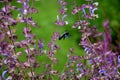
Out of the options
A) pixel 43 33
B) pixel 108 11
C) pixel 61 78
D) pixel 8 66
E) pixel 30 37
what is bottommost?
pixel 43 33

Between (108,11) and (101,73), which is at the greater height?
(101,73)

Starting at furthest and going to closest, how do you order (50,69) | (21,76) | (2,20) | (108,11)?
1. (108,11)
2. (50,69)
3. (21,76)
4. (2,20)

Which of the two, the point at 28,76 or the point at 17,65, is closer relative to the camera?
the point at 17,65

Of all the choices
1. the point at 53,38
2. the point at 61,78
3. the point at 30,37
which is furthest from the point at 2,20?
the point at 61,78

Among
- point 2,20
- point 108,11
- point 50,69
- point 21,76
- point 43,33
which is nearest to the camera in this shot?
point 2,20

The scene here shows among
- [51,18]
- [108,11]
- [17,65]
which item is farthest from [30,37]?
[51,18]

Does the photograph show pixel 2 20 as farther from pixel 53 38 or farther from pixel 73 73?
pixel 73 73

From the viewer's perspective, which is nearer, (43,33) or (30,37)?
(30,37)

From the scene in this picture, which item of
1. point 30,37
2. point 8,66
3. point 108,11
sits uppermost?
point 30,37

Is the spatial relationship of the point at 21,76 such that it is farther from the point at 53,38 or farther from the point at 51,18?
the point at 51,18
